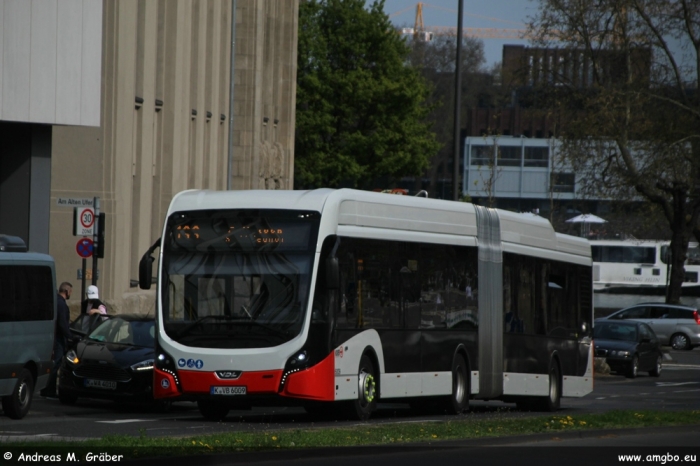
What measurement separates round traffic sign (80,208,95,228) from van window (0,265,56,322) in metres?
8.74

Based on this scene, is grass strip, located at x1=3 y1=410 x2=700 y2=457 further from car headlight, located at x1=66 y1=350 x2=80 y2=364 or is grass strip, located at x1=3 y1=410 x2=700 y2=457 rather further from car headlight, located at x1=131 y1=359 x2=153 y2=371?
car headlight, located at x1=66 y1=350 x2=80 y2=364

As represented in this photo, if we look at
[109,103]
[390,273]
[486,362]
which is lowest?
[486,362]

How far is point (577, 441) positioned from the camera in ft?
47.5

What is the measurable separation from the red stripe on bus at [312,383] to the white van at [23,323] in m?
3.53

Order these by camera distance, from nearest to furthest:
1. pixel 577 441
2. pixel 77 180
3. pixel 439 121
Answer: pixel 577 441
pixel 77 180
pixel 439 121

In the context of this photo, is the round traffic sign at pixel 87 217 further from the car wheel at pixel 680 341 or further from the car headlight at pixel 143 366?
the car wheel at pixel 680 341

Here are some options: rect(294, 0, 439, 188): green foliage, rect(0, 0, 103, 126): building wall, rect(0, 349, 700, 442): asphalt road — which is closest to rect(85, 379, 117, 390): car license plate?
rect(0, 349, 700, 442): asphalt road

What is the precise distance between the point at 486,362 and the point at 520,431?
642 cm

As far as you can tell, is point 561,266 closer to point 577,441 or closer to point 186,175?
point 577,441

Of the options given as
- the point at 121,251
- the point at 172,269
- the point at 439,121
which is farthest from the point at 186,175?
the point at 439,121

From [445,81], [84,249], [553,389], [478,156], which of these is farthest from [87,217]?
[445,81]

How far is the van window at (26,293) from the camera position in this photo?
1714 centimetres

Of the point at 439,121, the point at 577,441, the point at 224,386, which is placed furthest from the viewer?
the point at 439,121

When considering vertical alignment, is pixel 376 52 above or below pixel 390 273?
above
